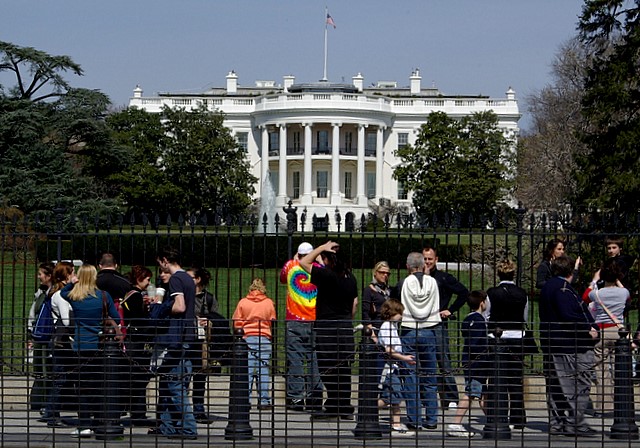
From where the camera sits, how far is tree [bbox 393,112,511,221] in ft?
188

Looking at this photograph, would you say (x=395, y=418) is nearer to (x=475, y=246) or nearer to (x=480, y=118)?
(x=475, y=246)

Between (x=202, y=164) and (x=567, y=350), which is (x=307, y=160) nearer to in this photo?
(x=202, y=164)

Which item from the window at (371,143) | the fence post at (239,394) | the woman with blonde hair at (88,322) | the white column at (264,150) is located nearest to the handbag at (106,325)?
the woman with blonde hair at (88,322)

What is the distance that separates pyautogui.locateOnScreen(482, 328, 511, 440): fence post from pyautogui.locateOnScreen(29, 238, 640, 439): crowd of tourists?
69mm

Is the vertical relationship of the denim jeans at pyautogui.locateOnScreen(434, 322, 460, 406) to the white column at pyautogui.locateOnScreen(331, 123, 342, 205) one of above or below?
below

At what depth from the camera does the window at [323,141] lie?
8431 centimetres

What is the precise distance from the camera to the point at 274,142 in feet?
281

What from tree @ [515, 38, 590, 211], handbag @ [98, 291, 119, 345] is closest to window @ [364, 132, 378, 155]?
tree @ [515, 38, 590, 211]

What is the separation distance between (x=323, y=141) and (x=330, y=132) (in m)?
1.46

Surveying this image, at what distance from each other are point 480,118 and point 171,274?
51214 mm

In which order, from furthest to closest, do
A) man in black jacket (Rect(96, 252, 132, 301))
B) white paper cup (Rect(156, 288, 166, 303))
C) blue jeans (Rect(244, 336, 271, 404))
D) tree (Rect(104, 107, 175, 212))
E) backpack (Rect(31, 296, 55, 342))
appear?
tree (Rect(104, 107, 175, 212)) < man in black jacket (Rect(96, 252, 132, 301)) < white paper cup (Rect(156, 288, 166, 303)) < backpack (Rect(31, 296, 55, 342)) < blue jeans (Rect(244, 336, 271, 404))

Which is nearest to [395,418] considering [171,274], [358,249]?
[171,274]

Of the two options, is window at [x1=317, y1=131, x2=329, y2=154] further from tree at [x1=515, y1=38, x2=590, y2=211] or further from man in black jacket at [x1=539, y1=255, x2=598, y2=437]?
man in black jacket at [x1=539, y1=255, x2=598, y2=437]

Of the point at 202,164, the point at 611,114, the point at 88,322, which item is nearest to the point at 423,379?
the point at 88,322
